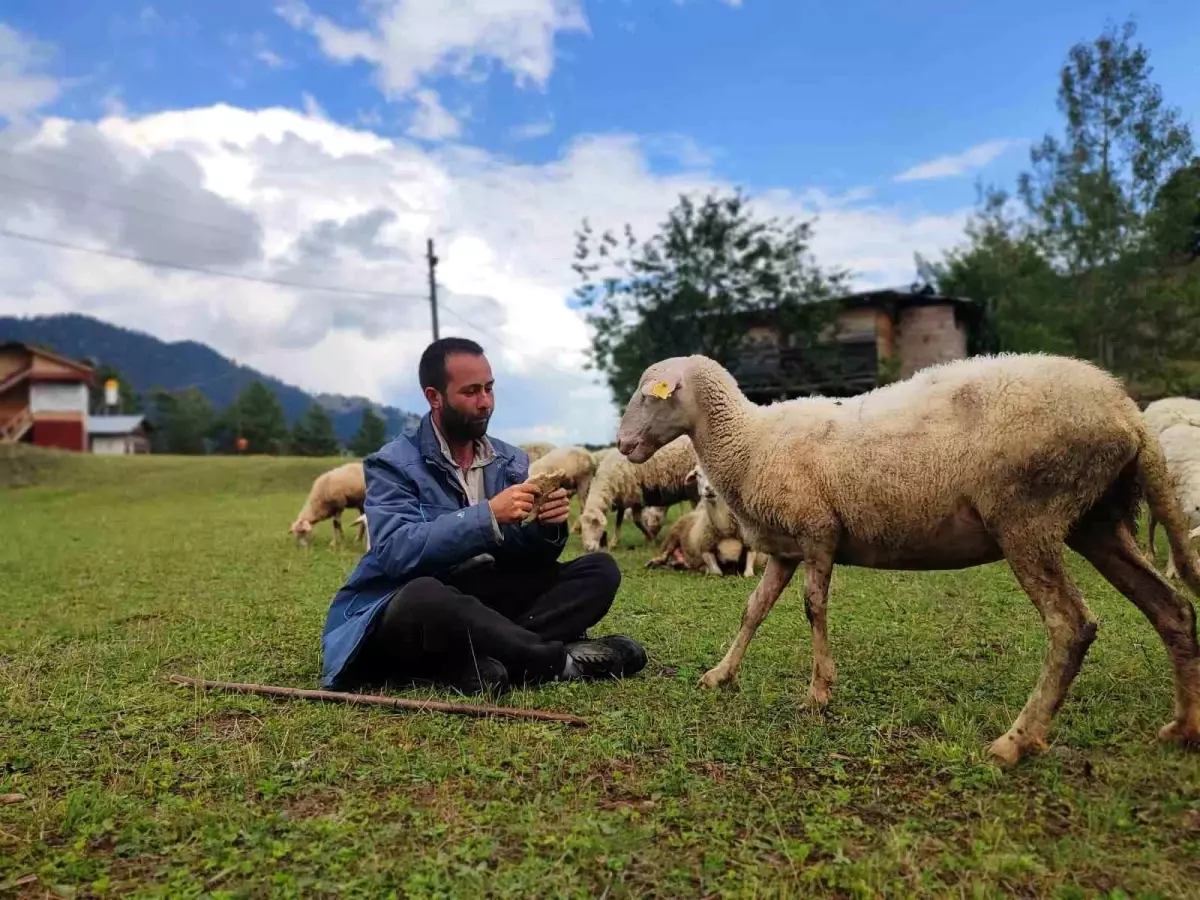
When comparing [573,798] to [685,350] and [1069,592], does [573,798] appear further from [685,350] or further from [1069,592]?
[685,350]

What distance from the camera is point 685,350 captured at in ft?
123

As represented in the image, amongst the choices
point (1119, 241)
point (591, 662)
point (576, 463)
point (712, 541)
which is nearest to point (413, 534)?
point (591, 662)

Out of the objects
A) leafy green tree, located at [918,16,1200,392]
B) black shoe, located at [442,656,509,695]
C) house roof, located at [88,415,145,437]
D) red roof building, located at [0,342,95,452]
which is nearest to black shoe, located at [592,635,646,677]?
black shoe, located at [442,656,509,695]

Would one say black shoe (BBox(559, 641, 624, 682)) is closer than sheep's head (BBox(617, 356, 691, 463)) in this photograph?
Yes

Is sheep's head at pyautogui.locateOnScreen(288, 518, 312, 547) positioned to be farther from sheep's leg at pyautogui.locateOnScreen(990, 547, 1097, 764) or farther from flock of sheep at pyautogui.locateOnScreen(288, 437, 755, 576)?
sheep's leg at pyautogui.locateOnScreen(990, 547, 1097, 764)

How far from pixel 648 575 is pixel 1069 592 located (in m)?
6.26

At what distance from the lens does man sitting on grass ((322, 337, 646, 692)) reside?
4418 millimetres

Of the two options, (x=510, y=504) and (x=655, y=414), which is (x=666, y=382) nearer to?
(x=655, y=414)

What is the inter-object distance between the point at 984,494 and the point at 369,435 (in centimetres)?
6499

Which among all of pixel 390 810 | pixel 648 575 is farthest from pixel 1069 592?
pixel 648 575

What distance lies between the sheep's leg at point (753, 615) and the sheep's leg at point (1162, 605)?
56.6 inches

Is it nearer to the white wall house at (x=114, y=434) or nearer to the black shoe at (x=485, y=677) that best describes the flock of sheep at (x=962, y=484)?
the black shoe at (x=485, y=677)

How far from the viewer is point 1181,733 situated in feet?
11.6

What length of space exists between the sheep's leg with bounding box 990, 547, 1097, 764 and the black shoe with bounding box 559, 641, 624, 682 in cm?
205
